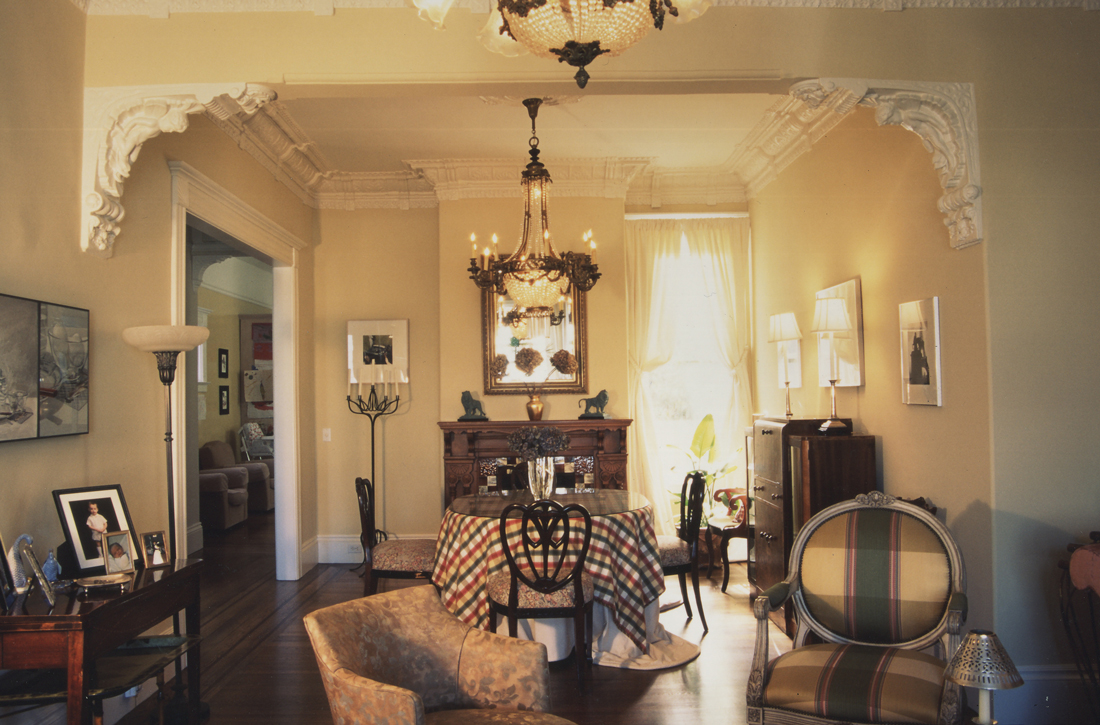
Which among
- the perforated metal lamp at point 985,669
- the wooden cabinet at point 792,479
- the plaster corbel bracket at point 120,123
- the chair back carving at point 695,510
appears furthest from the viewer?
the chair back carving at point 695,510

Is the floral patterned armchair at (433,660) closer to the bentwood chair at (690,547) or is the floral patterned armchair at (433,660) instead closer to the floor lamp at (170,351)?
the floor lamp at (170,351)

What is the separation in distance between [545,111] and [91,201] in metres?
2.85

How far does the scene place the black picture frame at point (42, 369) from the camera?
259 centimetres

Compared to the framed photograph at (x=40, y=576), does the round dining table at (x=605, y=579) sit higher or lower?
lower

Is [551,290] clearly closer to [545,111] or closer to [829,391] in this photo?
[545,111]

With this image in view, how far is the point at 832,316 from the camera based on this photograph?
416 cm

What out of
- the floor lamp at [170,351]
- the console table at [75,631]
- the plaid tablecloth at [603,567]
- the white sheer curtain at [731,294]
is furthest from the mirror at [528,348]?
the console table at [75,631]

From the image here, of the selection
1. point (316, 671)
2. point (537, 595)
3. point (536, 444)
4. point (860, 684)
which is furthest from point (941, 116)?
point (316, 671)

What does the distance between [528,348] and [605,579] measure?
2.61m

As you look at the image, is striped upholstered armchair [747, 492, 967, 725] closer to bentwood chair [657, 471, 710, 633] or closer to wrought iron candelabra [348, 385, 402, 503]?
bentwood chair [657, 471, 710, 633]

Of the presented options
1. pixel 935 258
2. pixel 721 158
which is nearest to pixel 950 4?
pixel 935 258

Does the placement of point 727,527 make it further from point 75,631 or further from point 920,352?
point 75,631

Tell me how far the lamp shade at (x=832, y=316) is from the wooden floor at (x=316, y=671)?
72.0 inches

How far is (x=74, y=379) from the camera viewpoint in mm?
2990
